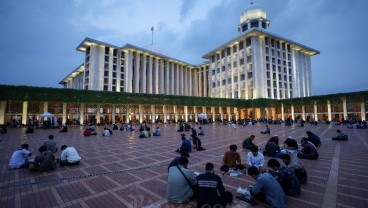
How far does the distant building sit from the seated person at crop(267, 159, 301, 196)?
4967 cm

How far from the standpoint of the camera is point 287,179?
14.1ft

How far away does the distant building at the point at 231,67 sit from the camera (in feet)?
163

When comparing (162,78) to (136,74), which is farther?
(162,78)

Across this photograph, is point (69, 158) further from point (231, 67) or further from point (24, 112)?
point (231, 67)

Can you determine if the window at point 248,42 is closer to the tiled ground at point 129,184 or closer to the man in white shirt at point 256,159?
the tiled ground at point 129,184

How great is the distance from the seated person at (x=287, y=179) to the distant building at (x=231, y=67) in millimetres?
49665

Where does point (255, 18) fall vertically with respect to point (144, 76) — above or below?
above

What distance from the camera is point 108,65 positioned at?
50438mm

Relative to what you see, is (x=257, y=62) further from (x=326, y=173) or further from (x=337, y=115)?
(x=326, y=173)

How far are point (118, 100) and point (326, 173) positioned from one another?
3616 cm

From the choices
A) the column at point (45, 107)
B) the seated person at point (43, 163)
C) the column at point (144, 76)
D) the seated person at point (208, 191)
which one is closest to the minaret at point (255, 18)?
the column at point (144, 76)

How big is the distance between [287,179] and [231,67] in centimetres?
5668

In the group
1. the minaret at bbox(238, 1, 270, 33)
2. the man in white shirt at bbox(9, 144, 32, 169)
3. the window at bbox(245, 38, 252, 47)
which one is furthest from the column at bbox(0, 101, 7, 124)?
the minaret at bbox(238, 1, 270, 33)

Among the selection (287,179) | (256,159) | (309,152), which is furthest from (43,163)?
(309,152)
